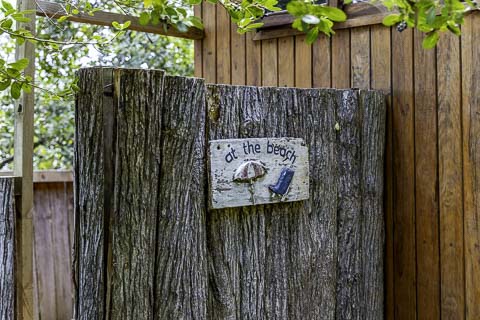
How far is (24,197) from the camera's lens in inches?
104

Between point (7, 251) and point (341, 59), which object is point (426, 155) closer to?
point (341, 59)

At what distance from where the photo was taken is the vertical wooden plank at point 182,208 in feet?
6.33

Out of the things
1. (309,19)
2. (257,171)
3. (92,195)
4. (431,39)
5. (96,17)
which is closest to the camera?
(309,19)

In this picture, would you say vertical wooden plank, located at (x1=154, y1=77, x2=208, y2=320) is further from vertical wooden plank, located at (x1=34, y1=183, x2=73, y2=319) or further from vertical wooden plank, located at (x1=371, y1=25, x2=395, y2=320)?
vertical wooden plank, located at (x1=34, y1=183, x2=73, y2=319)

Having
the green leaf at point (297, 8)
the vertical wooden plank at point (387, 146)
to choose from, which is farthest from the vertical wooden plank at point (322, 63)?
the green leaf at point (297, 8)

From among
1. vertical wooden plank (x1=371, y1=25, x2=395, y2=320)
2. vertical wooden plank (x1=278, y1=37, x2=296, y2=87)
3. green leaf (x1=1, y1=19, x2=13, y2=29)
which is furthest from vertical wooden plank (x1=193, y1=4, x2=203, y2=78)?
green leaf (x1=1, y1=19, x2=13, y2=29)

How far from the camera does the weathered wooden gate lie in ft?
6.04

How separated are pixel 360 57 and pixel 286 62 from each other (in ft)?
1.59

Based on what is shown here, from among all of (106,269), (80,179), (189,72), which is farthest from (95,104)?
(189,72)

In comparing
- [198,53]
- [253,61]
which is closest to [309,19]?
[253,61]

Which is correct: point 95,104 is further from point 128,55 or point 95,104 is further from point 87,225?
point 128,55

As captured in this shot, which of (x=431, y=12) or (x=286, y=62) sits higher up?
(x=286, y=62)

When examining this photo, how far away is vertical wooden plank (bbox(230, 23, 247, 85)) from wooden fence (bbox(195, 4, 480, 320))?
0.59m

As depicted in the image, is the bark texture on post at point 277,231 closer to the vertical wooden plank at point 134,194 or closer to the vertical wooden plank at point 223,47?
the vertical wooden plank at point 134,194
